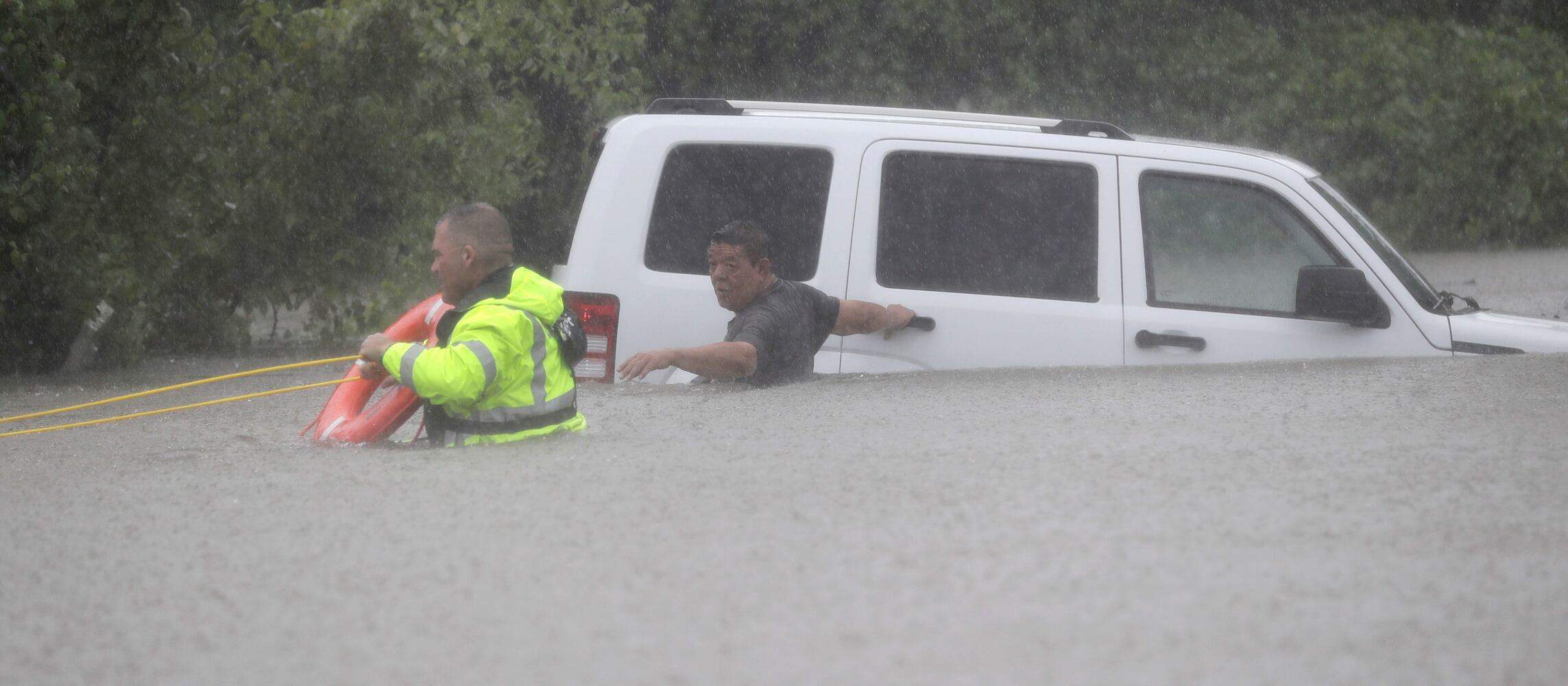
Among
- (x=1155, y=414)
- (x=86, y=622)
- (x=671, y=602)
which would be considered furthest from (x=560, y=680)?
(x=1155, y=414)

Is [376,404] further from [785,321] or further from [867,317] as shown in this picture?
[867,317]

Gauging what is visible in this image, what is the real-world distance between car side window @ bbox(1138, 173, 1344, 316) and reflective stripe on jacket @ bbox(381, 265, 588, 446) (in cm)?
233

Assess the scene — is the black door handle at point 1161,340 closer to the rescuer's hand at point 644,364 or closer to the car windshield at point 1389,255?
the car windshield at point 1389,255

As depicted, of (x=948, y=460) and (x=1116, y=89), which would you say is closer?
(x=948, y=460)

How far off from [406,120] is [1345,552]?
9662mm

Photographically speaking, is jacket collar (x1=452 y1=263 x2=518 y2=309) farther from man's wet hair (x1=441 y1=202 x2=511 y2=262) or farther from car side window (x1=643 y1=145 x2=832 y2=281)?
car side window (x1=643 y1=145 x2=832 y2=281)

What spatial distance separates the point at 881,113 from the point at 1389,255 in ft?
7.06

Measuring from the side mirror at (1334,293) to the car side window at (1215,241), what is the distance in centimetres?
17

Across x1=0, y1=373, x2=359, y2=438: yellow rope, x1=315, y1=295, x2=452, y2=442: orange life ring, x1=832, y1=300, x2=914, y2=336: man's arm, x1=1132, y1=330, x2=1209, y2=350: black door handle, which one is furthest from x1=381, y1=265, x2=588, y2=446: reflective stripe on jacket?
x1=1132, y1=330, x2=1209, y2=350: black door handle

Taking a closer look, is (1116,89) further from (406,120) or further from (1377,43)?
(406,120)

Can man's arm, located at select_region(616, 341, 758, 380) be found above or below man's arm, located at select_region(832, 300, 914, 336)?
below

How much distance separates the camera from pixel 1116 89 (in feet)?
74.0

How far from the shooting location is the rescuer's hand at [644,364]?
18.9 feet

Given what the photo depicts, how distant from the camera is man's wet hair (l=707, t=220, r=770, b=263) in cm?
607
